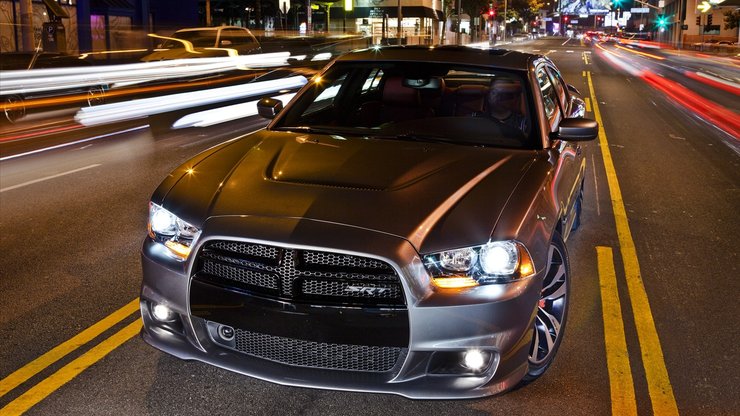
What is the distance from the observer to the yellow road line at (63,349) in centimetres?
390

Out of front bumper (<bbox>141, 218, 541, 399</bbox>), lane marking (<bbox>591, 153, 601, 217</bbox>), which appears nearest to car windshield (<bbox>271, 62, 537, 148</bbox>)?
front bumper (<bbox>141, 218, 541, 399</bbox>)

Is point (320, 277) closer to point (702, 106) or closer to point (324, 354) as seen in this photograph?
point (324, 354)

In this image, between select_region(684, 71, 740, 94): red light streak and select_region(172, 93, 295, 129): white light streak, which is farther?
select_region(684, 71, 740, 94): red light streak

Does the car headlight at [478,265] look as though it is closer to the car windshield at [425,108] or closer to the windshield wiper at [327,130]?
the car windshield at [425,108]

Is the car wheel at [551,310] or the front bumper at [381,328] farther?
the car wheel at [551,310]

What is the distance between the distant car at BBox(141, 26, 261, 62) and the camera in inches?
776

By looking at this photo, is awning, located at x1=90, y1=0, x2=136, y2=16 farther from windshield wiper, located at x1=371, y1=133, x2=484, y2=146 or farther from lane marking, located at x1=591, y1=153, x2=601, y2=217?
windshield wiper, located at x1=371, y1=133, x2=484, y2=146

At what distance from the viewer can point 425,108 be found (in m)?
5.16

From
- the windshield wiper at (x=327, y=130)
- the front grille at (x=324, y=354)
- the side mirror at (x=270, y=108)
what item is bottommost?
the front grille at (x=324, y=354)

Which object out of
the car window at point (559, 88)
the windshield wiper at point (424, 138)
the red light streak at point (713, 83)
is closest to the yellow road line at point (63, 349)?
the windshield wiper at point (424, 138)

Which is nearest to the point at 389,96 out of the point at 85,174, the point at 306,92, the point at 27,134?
the point at 306,92

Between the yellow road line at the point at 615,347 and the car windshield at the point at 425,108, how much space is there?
128cm

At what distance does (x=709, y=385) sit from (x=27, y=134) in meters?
12.8

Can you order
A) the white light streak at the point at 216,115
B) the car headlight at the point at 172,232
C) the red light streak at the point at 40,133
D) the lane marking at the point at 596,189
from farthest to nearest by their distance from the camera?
1. the white light streak at the point at 216,115
2. the red light streak at the point at 40,133
3. the lane marking at the point at 596,189
4. the car headlight at the point at 172,232
